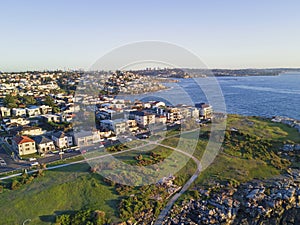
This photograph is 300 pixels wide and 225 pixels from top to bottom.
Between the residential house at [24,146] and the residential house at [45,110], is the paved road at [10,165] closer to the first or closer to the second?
the residential house at [24,146]

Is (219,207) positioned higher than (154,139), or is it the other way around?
(154,139)

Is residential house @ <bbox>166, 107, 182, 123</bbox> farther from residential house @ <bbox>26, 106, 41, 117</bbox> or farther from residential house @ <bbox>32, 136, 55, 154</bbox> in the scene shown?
residential house @ <bbox>26, 106, 41, 117</bbox>

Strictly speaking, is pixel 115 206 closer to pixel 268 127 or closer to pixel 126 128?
pixel 126 128

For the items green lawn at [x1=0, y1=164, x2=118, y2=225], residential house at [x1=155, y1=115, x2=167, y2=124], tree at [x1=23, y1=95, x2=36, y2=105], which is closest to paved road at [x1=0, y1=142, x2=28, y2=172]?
green lawn at [x1=0, y1=164, x2=118, y2=225]

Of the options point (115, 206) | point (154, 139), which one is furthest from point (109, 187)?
point (154, 139)

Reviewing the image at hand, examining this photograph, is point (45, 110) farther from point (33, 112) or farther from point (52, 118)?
point (52, 118)

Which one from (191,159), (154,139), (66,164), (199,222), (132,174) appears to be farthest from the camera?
(154,139)
